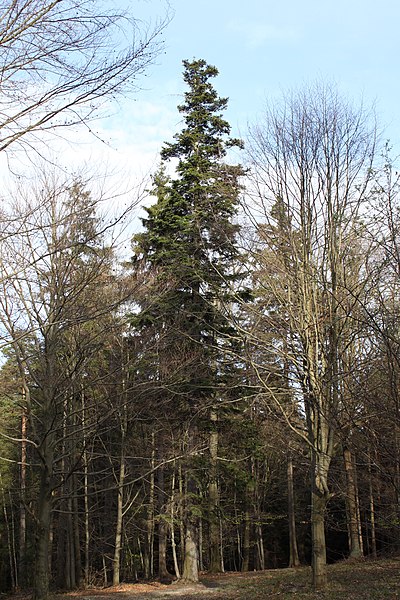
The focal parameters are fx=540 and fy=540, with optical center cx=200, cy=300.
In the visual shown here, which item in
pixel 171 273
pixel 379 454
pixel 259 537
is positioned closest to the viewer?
pixel 379 454

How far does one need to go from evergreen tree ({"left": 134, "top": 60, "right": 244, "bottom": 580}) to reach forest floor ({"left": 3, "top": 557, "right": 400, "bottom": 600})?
4.79 ft

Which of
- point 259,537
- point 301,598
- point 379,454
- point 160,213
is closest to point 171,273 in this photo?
point 160,213

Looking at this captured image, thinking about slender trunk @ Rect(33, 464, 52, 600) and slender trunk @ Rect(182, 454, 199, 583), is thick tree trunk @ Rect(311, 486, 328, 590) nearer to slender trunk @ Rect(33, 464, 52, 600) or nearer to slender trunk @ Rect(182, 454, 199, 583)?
slender trunk @ Rect(182, 454, 199, 583)

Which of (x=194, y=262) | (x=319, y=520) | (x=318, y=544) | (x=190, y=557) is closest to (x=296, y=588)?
(x=318, y=544)

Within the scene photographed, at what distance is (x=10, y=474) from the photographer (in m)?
26.1

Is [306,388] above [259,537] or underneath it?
above

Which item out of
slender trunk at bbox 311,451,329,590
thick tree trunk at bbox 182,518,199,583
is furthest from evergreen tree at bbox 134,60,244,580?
slender trunk at bbox 311,451,329,590

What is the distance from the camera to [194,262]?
1438 cm

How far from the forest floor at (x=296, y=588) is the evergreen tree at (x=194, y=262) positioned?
1.46m

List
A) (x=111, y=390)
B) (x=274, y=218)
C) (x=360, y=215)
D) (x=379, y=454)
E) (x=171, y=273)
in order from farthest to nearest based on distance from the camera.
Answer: (x=171, y=273) → (x=111, y=390) → (x=274, y=218) → (x=360, y=215) → (x=379, y=454)

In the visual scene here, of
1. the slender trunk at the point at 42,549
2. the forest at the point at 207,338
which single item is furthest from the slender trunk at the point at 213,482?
the slender trunk at the point at 42,549

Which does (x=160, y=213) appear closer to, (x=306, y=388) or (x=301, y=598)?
(x=306, y=388)

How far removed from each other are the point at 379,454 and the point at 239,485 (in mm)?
11770

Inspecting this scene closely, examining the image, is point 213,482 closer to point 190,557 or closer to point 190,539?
point 190,539
